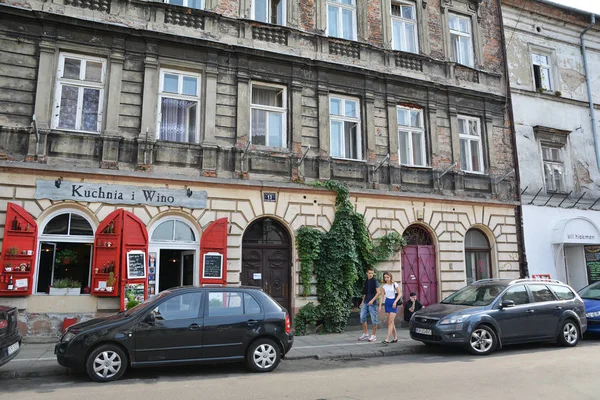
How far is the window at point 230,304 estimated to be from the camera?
26.5ft

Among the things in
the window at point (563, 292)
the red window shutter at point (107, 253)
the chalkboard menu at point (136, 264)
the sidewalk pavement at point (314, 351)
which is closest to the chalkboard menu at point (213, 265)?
the chalkboard menu at point (136, 264)

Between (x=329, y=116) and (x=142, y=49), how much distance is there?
562 cm

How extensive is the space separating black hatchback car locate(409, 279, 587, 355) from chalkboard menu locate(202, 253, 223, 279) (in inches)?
194

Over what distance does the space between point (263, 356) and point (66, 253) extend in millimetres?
5887

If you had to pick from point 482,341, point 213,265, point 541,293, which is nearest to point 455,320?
point 482,341

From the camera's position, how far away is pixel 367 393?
649 centimetres

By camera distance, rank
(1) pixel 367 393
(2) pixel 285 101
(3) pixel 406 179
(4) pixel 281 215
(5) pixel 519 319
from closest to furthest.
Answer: (1) pixel 367 393 → (5) pixel 519 319 → (4) pixel 281 215 → (2) pixel 285 101 → (3) pixel 406 179

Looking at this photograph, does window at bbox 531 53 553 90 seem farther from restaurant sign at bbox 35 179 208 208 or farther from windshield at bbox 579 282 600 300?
restaurant sign at bbox 35 179 208 208

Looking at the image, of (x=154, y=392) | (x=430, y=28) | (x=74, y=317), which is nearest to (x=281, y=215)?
(x=74, y=317)

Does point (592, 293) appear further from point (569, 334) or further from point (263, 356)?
point (263, 356)

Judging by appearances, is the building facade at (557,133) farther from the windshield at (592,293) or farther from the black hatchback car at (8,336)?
the black hatchback car at (8,336)

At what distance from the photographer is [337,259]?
42.9 ft

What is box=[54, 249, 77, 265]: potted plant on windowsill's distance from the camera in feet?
35.8

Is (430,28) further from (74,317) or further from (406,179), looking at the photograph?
(74,317)
